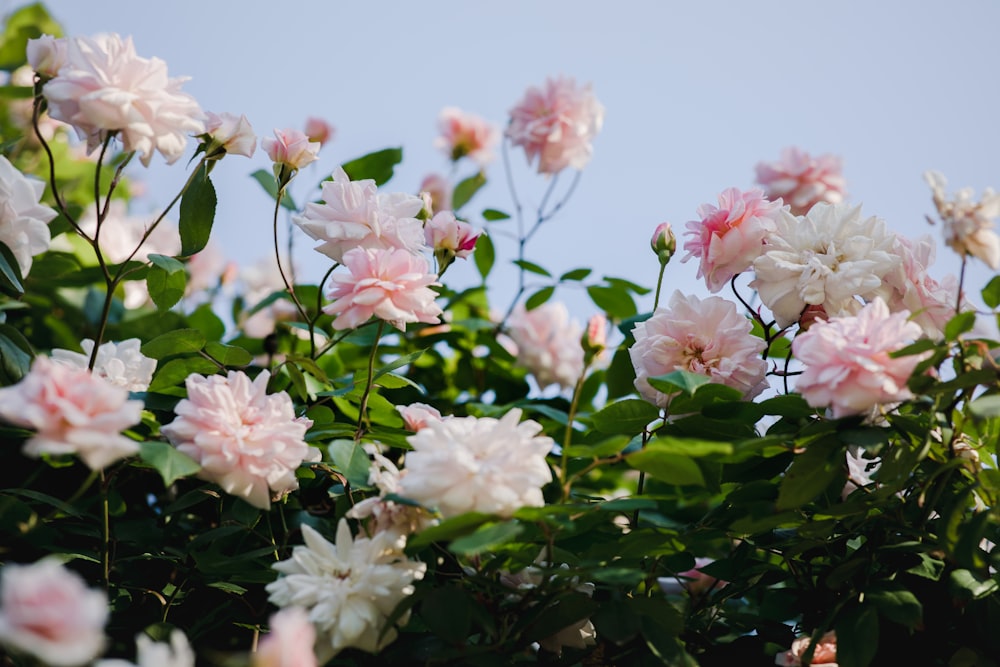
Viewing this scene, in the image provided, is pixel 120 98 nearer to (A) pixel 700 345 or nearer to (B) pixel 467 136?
(A) pixel 700 345

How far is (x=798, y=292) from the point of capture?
3.33ft

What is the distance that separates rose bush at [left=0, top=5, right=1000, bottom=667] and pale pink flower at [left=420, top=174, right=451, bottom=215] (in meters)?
0.99

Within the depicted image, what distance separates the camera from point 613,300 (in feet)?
5.49

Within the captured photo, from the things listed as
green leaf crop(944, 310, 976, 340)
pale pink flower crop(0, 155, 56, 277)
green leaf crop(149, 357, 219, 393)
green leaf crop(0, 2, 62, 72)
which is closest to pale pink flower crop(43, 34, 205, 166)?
pale pink flower crop(0, 155, 56, 277)

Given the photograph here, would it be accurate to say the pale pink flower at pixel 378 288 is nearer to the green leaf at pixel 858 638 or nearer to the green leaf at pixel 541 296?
the green leaf at pixel 858 638

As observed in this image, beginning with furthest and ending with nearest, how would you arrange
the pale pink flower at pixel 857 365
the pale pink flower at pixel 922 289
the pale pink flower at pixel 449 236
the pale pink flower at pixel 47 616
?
1. the pale pink flower at pixel 449 236
2. the pale pink flower at pixel 922 289
3. the pale pink flower at pixel 857 365
4. the pale pink flower at pixel 47 616

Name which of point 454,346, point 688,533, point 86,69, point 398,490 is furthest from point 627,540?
point 454,346

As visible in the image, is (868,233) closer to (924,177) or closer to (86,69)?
(924,177)

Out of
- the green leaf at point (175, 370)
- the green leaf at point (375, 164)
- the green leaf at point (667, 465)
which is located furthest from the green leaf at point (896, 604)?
the green leaf at point (375, 164)

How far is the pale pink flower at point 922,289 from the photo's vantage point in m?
1.03

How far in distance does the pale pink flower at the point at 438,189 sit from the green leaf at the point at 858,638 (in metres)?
Answer: 1.52

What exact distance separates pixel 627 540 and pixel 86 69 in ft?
2.28

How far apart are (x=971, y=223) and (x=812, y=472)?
296 millimetres

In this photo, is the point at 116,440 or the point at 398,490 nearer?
the point at 116,440
